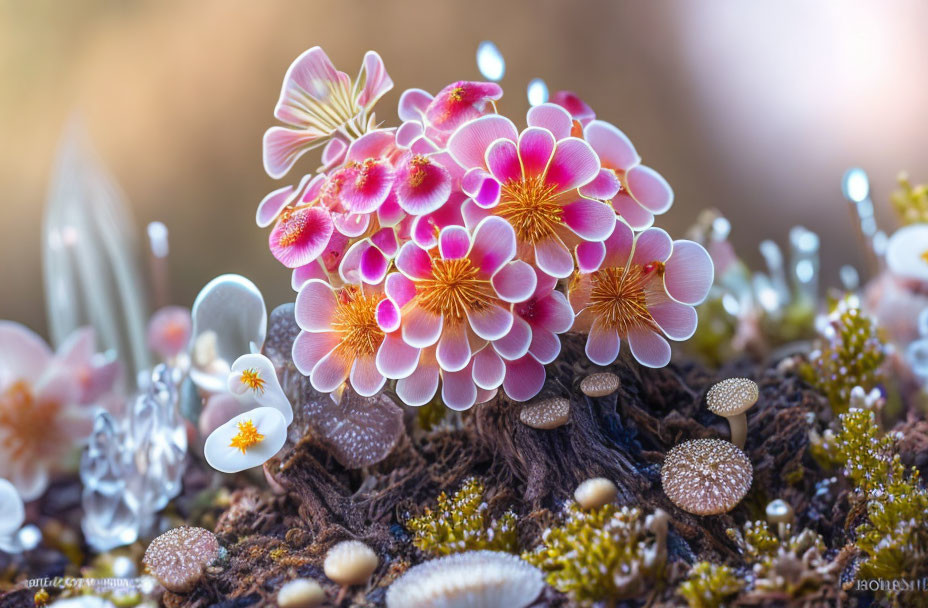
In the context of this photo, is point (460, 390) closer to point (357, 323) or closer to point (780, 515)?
point (357, 323)

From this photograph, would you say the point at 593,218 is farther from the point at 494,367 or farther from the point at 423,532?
the point at 423,532

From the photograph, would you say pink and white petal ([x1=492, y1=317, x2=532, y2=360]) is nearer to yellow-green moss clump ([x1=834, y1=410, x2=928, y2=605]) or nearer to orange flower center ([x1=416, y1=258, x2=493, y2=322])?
orange flower center ([x1=416, y1=258, x2=493, y2=322])

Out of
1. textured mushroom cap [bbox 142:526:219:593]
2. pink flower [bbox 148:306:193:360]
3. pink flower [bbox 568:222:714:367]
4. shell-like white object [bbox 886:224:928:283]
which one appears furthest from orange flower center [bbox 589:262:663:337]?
pink flower [bbox 148:306:193:360]

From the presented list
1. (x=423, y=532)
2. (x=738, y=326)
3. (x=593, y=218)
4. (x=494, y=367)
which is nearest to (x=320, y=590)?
(x=423, y=532)

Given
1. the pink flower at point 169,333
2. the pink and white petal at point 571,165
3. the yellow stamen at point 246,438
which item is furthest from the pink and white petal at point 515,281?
the pink flower at point 169,333

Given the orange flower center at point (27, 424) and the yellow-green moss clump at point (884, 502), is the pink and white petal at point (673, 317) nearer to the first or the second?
the yellow-green moss clump at point (884, 502)

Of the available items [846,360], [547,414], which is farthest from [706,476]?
[846,360]
